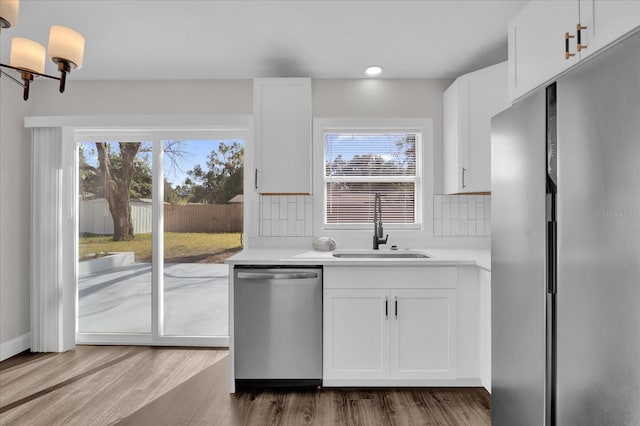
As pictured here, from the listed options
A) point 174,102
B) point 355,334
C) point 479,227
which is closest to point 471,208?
point 479,227

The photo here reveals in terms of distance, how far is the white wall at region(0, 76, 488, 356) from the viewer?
3.28 m

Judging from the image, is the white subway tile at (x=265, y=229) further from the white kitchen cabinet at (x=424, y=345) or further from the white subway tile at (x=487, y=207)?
the white subway tile at (x=487, y=207)

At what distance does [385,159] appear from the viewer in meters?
3.41

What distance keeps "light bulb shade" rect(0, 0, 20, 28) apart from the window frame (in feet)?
7.35

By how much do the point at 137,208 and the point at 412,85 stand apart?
276 centimetres

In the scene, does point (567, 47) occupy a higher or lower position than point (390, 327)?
higher

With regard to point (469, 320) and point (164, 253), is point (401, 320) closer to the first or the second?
point (469, 320)

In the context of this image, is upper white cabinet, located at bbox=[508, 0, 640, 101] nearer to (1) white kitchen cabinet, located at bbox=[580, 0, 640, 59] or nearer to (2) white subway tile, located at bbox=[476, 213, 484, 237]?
(1) white kitchen cabinet, located at bbox=[580, 0, 640, 59]

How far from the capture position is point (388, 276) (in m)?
2.58

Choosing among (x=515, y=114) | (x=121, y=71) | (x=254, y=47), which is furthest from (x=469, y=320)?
(x=121, y=71)

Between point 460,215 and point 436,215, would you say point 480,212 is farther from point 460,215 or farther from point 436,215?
point 436,215

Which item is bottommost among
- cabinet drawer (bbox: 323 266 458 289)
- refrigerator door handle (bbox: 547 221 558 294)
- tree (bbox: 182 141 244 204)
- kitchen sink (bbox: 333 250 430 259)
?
cabinet drawer (bbox: 323 266 458 289)

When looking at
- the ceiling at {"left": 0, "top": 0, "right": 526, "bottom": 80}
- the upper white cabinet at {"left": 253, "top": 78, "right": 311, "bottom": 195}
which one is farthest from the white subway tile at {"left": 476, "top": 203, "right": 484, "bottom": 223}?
the upper white cabinet at {"left": 253, "top": 78, "right": 311, "bottom": 195}

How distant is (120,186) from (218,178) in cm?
93
